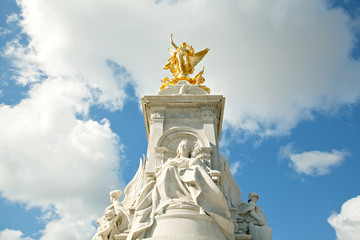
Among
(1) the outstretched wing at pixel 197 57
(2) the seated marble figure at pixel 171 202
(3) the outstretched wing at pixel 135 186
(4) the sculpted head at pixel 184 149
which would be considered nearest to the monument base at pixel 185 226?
(2) the seated marble figure at pixel 171 202

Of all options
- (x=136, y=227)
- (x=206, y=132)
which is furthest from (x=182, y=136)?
(x=136, y=227)

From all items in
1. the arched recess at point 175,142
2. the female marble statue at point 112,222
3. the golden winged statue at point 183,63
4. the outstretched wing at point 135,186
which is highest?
the golden winged statue at point 183,63

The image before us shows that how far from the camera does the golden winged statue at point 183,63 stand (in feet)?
50.6

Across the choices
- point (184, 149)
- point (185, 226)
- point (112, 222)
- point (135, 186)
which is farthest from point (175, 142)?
point (185, 226)

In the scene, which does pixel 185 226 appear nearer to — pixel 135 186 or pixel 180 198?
pixel 180 198

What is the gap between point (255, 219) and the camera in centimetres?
1116

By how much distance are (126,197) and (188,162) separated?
10.6ft

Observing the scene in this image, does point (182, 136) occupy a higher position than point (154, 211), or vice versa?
point (182, 136)

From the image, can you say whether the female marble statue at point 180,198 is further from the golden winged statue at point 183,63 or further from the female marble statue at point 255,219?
the golden winged statue at point 183,63

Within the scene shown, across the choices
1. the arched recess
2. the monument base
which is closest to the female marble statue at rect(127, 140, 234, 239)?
the monument base

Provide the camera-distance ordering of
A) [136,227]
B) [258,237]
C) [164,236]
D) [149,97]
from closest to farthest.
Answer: [164,236] < [136,227] < [258,237] < [149,97]

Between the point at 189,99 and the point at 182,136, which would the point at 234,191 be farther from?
the point at 189,99

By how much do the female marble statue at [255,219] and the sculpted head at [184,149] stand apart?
Result: 297cm

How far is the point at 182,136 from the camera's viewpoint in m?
12.7
